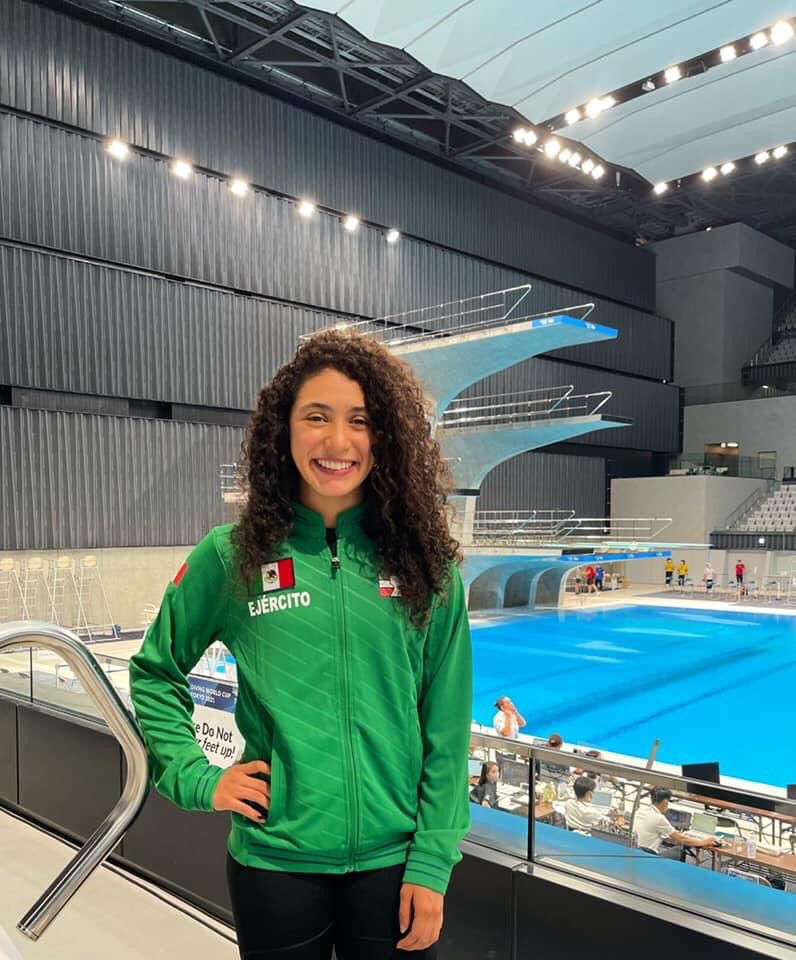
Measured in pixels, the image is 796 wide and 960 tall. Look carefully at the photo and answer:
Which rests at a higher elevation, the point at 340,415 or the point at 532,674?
the point at 340,415

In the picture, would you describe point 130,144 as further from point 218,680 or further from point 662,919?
point 662,919

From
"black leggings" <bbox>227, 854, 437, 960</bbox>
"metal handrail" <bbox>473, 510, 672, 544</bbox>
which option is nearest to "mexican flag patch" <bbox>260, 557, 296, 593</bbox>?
"black leggings" <bbox>227, 854, 437, 960</bbox>

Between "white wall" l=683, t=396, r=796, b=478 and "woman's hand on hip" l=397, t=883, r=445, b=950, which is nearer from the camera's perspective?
"woman's hand on hip" l=397, t=883, r=445, b=950

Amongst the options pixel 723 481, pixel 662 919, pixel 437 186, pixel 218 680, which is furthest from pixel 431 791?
pixel 723 481

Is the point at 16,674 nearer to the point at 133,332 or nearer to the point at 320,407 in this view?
the point at 320,407

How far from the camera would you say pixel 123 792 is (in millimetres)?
1502

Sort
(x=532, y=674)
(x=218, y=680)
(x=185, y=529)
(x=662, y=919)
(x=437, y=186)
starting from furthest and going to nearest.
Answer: (x=437, y=186), (x=185, y=529), (x=532, y=674), (x=218, y=680), (x=662, y=919)

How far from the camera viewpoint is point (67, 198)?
53.4ft

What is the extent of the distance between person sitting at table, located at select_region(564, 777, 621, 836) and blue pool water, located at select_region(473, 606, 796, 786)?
632cm

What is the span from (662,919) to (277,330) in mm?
19039

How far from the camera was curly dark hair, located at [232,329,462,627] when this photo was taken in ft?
5.16

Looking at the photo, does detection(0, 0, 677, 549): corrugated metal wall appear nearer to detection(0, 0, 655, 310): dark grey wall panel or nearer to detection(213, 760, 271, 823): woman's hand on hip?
detection(0, 0, 655, 310): dark grey wall panel

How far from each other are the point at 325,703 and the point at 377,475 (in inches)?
18.5

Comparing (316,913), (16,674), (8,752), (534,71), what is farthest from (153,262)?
(316,913)
